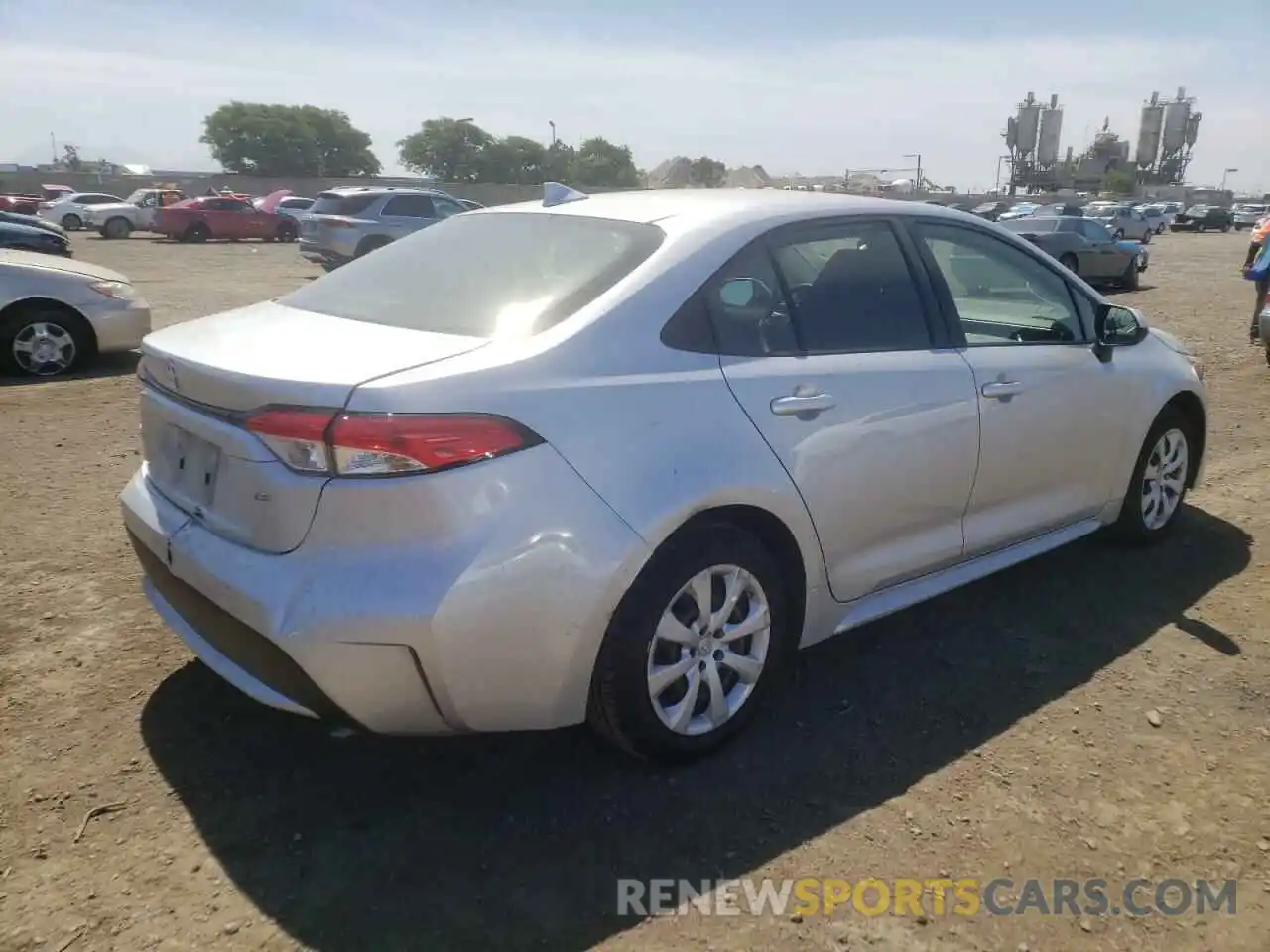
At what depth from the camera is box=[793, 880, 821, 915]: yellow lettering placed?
7.85 feet

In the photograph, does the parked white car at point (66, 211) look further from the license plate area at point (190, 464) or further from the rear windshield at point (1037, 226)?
the license plate area at point (190, 464)

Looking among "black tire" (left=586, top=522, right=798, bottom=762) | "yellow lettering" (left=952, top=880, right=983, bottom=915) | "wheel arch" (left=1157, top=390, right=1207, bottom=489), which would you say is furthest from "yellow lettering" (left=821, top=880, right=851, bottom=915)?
"wheel arch" (left=1157, top=390, right=1207, bottom=489)

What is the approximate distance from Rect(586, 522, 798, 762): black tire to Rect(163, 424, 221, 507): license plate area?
113cm

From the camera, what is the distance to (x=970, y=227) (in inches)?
152

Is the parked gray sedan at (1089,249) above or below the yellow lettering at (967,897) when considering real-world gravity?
above

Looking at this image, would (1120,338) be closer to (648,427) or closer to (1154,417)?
(1154,417)

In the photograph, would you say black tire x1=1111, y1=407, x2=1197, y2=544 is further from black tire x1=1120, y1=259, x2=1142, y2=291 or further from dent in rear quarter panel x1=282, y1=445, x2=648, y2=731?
black tire x1=1120, y1=259, x2=1142, y2=291

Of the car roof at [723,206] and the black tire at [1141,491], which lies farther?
the black tire at [1141,491]

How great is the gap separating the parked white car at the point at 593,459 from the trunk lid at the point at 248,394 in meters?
0.01

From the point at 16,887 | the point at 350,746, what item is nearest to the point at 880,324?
the point at 350,746

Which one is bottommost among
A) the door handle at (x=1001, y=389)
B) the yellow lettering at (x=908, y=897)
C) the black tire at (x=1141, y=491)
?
the yellow lettering at (x=908, y=897)

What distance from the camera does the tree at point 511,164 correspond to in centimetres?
8812

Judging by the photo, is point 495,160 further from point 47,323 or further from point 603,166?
point 47,323

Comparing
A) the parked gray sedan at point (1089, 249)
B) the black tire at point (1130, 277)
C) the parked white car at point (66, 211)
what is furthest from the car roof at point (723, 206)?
the parked white car at point (66, 211)
